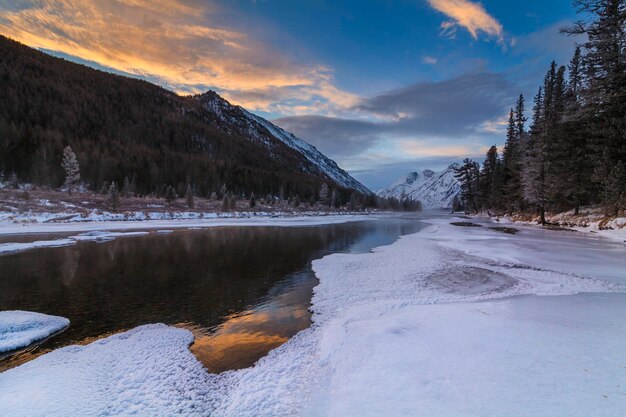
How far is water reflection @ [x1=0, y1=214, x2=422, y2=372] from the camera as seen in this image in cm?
828

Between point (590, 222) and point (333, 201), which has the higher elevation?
point (333, 201)

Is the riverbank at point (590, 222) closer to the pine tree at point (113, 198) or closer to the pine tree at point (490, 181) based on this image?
the pine tree at point (490, 181)

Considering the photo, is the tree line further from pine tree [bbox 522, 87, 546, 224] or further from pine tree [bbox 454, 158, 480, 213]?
pine tree [bbox 454, 158, 480, 213]

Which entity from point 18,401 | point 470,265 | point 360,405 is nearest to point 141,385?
point 18,401

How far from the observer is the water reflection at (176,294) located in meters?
8.28

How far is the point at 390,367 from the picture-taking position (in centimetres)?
565

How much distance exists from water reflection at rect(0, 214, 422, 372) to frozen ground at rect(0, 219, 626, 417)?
75cm

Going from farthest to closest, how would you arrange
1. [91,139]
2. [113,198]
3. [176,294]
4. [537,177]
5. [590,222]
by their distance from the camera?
1. [91,139]
2. [113,198]
3. [537,177]
4. [590,222]
5. [176,294]

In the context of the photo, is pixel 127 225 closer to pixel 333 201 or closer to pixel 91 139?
pixel 333 201

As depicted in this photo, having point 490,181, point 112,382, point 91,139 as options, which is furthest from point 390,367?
point 91,139

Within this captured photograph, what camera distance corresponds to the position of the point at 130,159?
383 ft

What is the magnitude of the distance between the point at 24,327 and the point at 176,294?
4.46 metres

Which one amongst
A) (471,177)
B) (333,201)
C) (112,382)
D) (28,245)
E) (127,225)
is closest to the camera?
(112,382)

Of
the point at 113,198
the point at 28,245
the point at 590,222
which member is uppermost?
the point at 113,198
